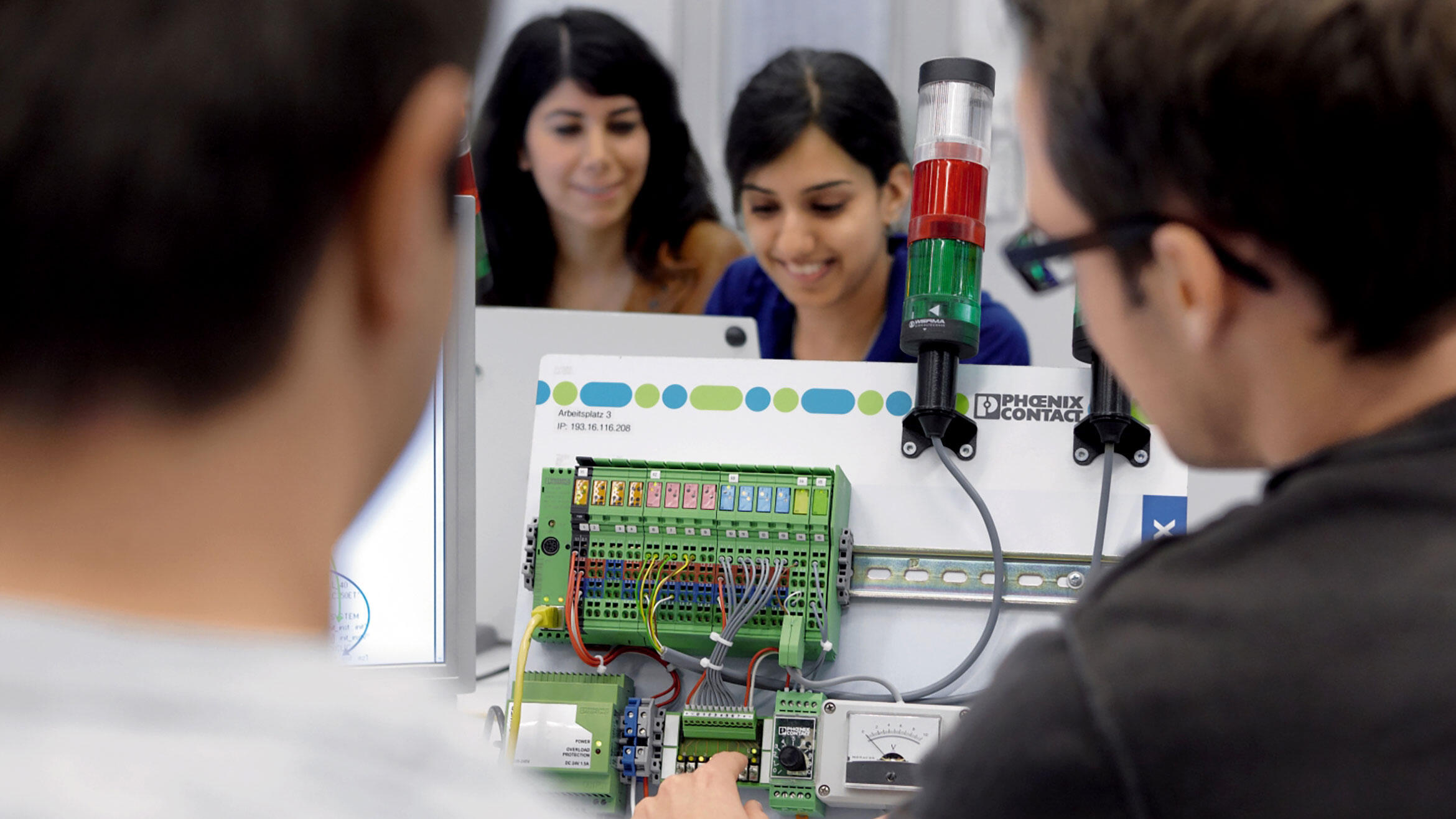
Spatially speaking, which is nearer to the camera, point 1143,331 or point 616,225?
point 1143,331

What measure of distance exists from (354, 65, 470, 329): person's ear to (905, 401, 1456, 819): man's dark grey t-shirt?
35cm

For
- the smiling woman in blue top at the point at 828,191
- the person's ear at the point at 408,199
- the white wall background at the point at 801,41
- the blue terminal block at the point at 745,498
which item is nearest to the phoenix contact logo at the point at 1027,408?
the blue terminal block at the point at 745,498

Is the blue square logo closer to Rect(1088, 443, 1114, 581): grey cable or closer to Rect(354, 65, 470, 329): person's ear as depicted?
Rect(1088, 443, 1114, 581): grey cable

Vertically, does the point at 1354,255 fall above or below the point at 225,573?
above

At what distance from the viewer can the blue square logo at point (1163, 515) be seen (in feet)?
4.61

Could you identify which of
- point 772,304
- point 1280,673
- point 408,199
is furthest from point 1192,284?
point 772,304

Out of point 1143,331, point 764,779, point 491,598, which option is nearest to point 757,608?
point 764,779

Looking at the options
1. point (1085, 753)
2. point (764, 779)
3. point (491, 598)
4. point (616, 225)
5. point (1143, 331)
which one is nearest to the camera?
point (1085, 753)

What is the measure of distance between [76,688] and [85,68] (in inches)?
7.1

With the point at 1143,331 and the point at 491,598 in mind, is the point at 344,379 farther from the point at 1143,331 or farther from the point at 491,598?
the point at 491,598

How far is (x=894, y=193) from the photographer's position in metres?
2.69

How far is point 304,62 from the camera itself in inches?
14.4

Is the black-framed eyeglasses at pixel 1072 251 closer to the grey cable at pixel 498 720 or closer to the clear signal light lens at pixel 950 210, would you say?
the clear signal light lens at pixel 950 210

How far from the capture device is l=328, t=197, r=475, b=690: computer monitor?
4.09ft
